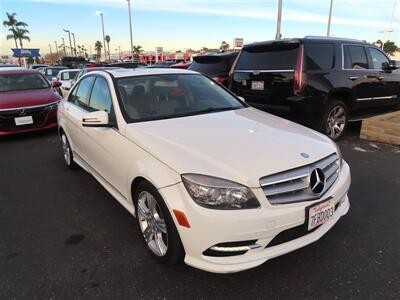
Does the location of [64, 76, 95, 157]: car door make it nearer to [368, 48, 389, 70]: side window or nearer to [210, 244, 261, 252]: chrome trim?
[210, 244, 261, 252]: chrome trim

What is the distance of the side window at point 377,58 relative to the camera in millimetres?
7364

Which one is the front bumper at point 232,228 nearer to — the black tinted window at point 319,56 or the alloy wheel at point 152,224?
the alloy wheel at point 152,224

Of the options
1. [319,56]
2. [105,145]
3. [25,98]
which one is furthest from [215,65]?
[105,145]

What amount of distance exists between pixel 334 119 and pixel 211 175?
16.5 ft

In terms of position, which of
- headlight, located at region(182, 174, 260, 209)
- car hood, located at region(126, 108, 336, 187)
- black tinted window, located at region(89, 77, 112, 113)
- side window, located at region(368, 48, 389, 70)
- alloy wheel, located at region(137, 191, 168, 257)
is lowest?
alloy wheel, located at region(137, 191, 168, 257)

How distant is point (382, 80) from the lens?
752cm

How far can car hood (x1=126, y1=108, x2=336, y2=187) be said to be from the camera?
8.36 feet

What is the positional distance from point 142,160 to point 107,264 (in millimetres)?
959

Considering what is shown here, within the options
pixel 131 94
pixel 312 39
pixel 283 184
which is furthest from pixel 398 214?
pixel 312 39

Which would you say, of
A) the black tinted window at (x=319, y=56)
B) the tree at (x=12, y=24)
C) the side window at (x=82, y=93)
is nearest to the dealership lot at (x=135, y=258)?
the side window at (x=82, y=93)

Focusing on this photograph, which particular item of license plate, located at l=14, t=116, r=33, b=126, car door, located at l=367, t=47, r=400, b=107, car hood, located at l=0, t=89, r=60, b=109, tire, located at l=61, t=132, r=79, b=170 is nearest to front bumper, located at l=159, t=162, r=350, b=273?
tire, located at l=61, t=132, r=79, b=170

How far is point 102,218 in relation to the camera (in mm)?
3855

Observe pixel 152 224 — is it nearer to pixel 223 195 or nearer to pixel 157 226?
pixel 157 226

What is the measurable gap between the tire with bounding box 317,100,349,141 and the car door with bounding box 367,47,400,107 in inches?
39.2
